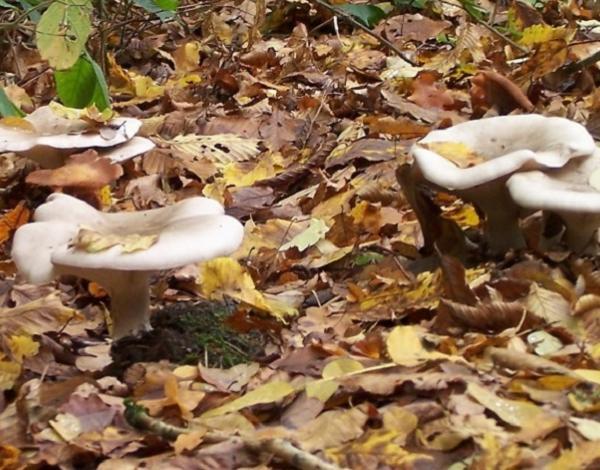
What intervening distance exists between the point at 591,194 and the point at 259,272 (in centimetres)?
113

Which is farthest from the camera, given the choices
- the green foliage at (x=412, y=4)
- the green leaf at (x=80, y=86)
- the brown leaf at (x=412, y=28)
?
the green foliage at (x=412, y=4)

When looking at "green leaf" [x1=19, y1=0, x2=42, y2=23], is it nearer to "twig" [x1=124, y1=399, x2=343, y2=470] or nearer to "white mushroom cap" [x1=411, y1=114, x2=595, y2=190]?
"white mushroom cap" [x1=411, y1=114, x2=595, y2=190]

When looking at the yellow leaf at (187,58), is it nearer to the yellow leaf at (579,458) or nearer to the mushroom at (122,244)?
the mushroom at (122,244)

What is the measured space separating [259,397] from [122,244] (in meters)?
0.45

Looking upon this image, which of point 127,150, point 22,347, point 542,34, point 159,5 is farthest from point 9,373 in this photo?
point 542,34

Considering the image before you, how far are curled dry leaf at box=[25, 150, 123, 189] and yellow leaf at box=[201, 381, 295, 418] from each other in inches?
60.9

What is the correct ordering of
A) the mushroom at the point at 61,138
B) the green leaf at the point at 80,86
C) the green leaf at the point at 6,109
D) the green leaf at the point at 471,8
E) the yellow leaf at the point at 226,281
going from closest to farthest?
the yellow leaf at the point at 226,281
the mushroom at the point at 61,138
the green leaf at the point at 6,109
the green leaf at the point at 80,86
the green leaf at the point at 471,8

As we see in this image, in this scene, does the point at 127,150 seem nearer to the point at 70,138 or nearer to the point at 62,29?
the point at 70,138

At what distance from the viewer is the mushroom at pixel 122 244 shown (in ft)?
7.20

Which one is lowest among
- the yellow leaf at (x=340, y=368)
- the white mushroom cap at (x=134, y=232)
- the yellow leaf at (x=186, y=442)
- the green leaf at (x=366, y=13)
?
the green leaf at (x=366, y=13)

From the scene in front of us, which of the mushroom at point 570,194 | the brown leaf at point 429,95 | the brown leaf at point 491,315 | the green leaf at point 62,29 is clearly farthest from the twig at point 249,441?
the brown leaf at point 429,95

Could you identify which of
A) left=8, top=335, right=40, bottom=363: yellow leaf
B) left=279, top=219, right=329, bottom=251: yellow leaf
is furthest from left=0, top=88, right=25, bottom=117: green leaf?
left=8, top=335, right=40, bottom=363: yellow leaf

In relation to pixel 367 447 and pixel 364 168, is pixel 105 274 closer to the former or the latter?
pixel 367 447

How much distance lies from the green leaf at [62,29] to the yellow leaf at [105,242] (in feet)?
5.16
